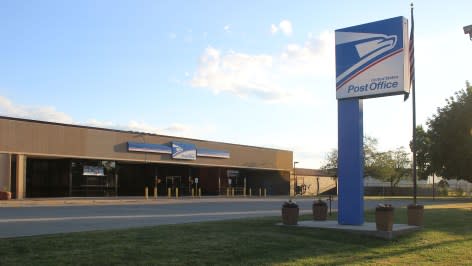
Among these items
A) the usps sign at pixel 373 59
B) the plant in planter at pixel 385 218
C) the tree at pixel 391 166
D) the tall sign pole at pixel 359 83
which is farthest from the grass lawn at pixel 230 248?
the tree at pixel 391 166

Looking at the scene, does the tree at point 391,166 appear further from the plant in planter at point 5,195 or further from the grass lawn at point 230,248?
the grass lawn at point 230,248

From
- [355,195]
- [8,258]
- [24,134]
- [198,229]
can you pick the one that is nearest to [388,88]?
[355,195]

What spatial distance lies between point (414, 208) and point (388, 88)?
4.31 m

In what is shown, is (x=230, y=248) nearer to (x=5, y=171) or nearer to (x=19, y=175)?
(x=5, y=171)

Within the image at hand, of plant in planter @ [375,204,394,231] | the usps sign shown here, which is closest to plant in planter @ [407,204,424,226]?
plant in planter @ [375,204,394,231]

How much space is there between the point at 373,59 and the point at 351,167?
339 centimetres

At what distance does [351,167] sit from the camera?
17.2 meters

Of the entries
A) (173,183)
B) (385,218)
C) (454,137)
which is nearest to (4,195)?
(173,183)

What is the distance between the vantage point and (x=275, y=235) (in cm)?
1445

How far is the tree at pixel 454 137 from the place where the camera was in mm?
44469

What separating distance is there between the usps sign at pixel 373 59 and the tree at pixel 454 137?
97.2 feet

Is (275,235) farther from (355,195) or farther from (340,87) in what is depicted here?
(340,87)

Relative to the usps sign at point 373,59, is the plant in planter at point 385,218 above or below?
below

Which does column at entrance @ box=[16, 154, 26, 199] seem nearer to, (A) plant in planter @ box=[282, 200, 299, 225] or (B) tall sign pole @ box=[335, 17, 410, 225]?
(A) plant in planter @ box=[282, 200, 299, 225]
